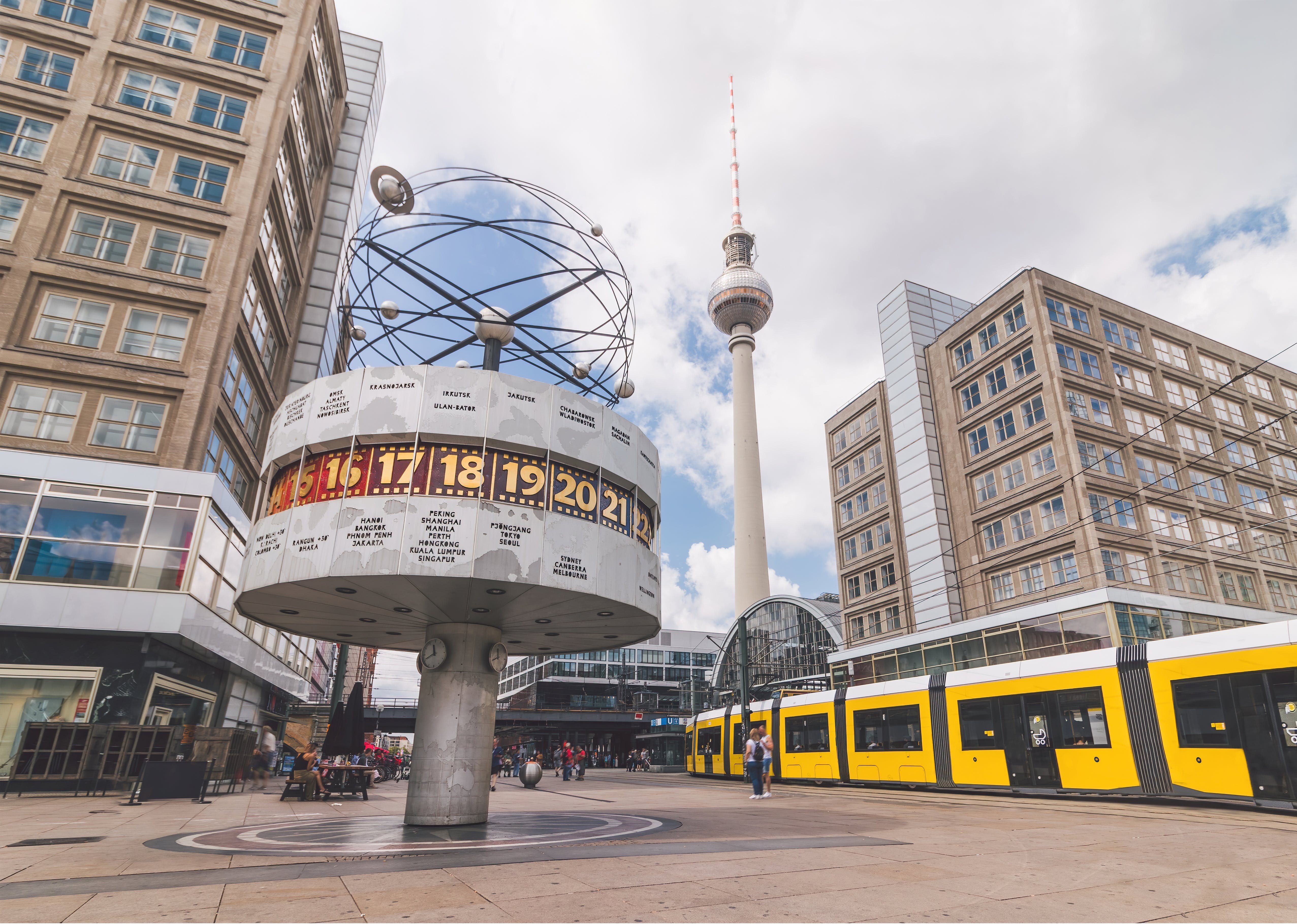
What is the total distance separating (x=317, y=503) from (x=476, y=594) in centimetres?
301

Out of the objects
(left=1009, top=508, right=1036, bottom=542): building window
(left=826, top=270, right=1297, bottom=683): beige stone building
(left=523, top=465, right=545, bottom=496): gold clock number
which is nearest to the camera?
(left=523, top=465, right=545, bottom=496): gold clock number

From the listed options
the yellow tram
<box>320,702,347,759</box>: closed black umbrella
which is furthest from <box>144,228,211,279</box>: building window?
the yellow tram

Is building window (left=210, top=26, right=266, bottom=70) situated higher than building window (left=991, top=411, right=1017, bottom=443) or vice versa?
building window (left=210, top=26, right=266, bottom=70)

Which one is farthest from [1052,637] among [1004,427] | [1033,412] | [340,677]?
[340,677]

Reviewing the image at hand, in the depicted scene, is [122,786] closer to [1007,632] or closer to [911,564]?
[1007,632]

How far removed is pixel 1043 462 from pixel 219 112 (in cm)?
4462

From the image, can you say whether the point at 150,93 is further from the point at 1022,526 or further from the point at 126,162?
the point at 1022,526

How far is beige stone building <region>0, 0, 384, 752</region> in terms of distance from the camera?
73.4ft

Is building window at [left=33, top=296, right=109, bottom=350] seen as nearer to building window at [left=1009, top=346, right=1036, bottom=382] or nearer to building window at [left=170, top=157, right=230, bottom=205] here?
building window at [left=170, top=157, right=230, bottom=205]

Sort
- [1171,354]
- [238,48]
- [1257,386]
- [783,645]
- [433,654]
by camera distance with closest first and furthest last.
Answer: [433,654] < [238,48] < [1171,354] < [1257,386] < [783,645]

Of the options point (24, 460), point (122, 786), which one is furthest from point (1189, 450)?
point (24, 460)

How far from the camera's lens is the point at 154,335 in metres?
26.8

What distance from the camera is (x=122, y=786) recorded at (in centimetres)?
2061

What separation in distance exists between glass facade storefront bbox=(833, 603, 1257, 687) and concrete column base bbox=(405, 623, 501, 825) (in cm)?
2628
